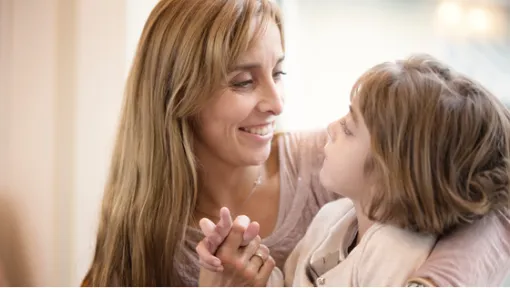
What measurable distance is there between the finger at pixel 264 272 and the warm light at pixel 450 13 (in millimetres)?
397

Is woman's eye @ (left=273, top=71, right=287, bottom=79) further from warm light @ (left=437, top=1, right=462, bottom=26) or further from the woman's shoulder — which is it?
warm light @ (left=437, top=1, right=462, bottom=26)

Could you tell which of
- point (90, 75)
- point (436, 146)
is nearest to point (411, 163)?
point (436, 146)

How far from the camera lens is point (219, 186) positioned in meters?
0.86

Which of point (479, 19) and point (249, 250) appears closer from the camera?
point (249, 250)

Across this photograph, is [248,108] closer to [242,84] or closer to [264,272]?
[242,84]

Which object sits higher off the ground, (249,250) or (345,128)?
(345,128)

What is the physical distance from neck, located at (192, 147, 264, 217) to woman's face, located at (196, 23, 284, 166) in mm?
13

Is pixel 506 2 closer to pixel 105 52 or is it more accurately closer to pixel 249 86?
pixel 249 86

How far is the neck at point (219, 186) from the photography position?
0.86m

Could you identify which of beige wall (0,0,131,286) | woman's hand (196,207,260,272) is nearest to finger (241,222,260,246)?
woman's hand (196,207,260,272)

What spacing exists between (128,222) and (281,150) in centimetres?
22

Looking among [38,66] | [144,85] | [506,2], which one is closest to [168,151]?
[144,85]

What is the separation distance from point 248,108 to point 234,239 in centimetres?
16

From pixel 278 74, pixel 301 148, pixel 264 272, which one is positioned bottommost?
pixel 264 272
